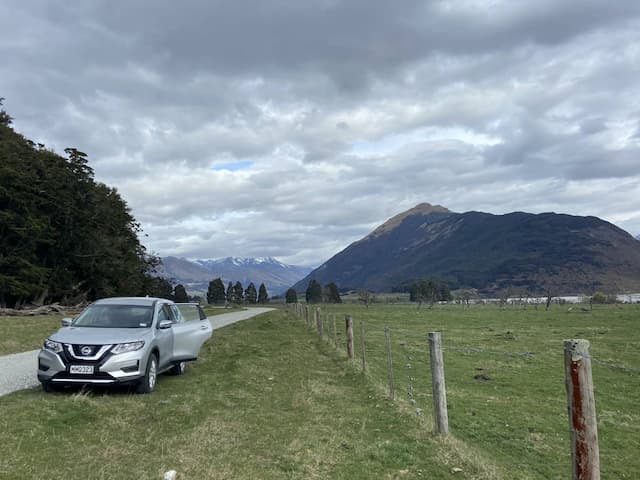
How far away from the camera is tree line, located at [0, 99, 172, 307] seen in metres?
42.2

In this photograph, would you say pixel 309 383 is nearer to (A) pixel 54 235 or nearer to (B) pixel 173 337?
(B) pixel 173 337

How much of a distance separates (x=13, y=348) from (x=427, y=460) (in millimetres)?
16176

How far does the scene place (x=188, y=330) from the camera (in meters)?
13.0

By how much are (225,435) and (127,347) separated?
353cm

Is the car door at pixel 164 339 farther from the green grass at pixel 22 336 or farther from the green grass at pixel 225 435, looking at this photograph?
the green grass at pixel 22 336

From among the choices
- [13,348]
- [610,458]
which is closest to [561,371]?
[610,458]

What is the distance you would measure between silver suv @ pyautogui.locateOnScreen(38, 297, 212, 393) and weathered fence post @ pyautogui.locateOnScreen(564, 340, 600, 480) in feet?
26.0

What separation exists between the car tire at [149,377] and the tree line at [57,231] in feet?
120

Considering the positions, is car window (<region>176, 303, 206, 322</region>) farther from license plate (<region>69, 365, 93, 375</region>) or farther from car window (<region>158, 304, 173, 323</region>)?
license plate (<region>69, 365, 93, 375</region>)

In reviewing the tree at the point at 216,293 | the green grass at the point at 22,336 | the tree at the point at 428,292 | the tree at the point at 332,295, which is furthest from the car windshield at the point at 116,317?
the tree at the point at 216,293

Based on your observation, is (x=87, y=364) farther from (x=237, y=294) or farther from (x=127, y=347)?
(x=237, y=294)

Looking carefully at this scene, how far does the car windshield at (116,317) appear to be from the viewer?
35.8 ft

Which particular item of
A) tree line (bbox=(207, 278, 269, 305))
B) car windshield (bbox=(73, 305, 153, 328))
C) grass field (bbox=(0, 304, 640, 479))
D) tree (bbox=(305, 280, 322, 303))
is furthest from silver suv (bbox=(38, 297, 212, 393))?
tree line (bbox=(207, 278, 269, 305))

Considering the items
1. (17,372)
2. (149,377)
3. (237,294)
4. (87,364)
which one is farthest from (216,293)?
(87,364)
